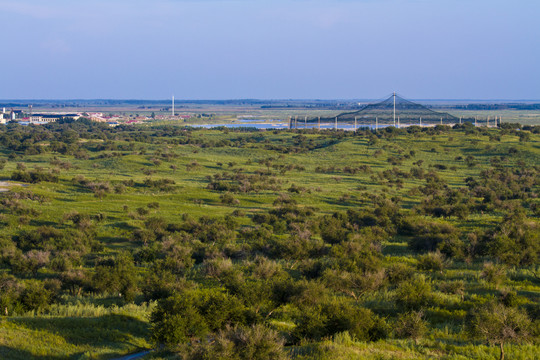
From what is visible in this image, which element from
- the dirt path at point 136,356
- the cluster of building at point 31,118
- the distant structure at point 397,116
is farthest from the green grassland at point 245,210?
the cluster of building at point 31,118

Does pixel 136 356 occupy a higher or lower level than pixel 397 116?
lower

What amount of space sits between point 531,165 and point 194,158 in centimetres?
3831

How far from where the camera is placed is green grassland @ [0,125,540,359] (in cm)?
1178

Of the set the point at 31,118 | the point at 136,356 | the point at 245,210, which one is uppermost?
the point at 31,118

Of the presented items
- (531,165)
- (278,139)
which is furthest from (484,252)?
(278,139)

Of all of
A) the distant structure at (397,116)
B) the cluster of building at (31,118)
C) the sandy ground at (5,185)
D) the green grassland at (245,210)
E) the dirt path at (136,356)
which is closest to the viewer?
the dirt path at (136,356)

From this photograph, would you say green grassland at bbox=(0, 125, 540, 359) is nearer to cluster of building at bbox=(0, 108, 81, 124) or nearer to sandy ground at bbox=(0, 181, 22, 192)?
sandy ground at bbox=(0, 181, 22, 192)

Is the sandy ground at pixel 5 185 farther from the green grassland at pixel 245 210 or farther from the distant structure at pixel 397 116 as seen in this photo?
the distant structure at pixel 397 116

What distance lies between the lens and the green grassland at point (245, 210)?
38.7 feet

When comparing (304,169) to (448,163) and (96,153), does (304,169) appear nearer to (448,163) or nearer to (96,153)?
(448,163)

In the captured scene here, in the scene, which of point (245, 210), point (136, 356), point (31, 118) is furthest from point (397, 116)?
point (136, 356)

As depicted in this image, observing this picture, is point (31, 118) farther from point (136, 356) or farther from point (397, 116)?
point (136, 356)

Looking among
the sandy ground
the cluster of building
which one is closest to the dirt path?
the sandy ground

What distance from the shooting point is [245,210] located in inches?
1420
